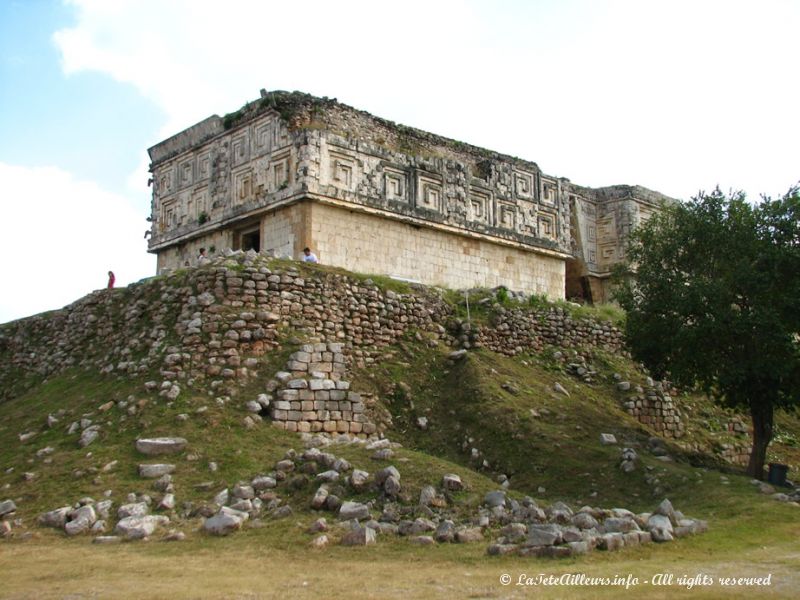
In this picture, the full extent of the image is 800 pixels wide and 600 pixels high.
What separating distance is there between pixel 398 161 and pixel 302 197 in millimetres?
2969

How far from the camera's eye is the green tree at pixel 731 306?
1517cm

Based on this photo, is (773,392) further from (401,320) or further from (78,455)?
(78,455)

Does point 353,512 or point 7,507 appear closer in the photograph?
point 353,512

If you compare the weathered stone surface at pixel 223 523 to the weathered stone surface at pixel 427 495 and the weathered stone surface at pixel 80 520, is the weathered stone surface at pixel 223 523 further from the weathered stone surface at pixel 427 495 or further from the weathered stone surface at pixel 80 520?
the weathered stone surface at pixel 427 495

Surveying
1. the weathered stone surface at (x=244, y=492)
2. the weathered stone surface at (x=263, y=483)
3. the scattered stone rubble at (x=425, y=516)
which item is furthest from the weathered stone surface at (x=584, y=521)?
the weathered stone surface at (x=244, y=492)

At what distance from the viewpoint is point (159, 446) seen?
1245cm

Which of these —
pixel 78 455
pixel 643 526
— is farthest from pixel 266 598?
pixel 78 455

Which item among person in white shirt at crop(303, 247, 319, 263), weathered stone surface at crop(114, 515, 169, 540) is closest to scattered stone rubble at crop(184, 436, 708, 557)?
weathered stone surface at crop(114, 515, 169, 540)

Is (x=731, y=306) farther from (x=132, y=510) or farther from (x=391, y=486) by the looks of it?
(x=132, y=510)

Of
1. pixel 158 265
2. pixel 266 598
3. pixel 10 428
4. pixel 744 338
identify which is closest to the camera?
pixel 266 598

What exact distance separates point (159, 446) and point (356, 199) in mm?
8667

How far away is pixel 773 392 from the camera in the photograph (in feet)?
50.8

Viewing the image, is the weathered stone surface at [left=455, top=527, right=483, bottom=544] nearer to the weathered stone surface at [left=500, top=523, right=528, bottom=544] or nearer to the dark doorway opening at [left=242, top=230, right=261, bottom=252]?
the weathered stone surface at [left=500, top=523, right=528, bottom=544]

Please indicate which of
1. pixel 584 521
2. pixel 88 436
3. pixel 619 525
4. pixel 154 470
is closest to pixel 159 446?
pixel 154 470
